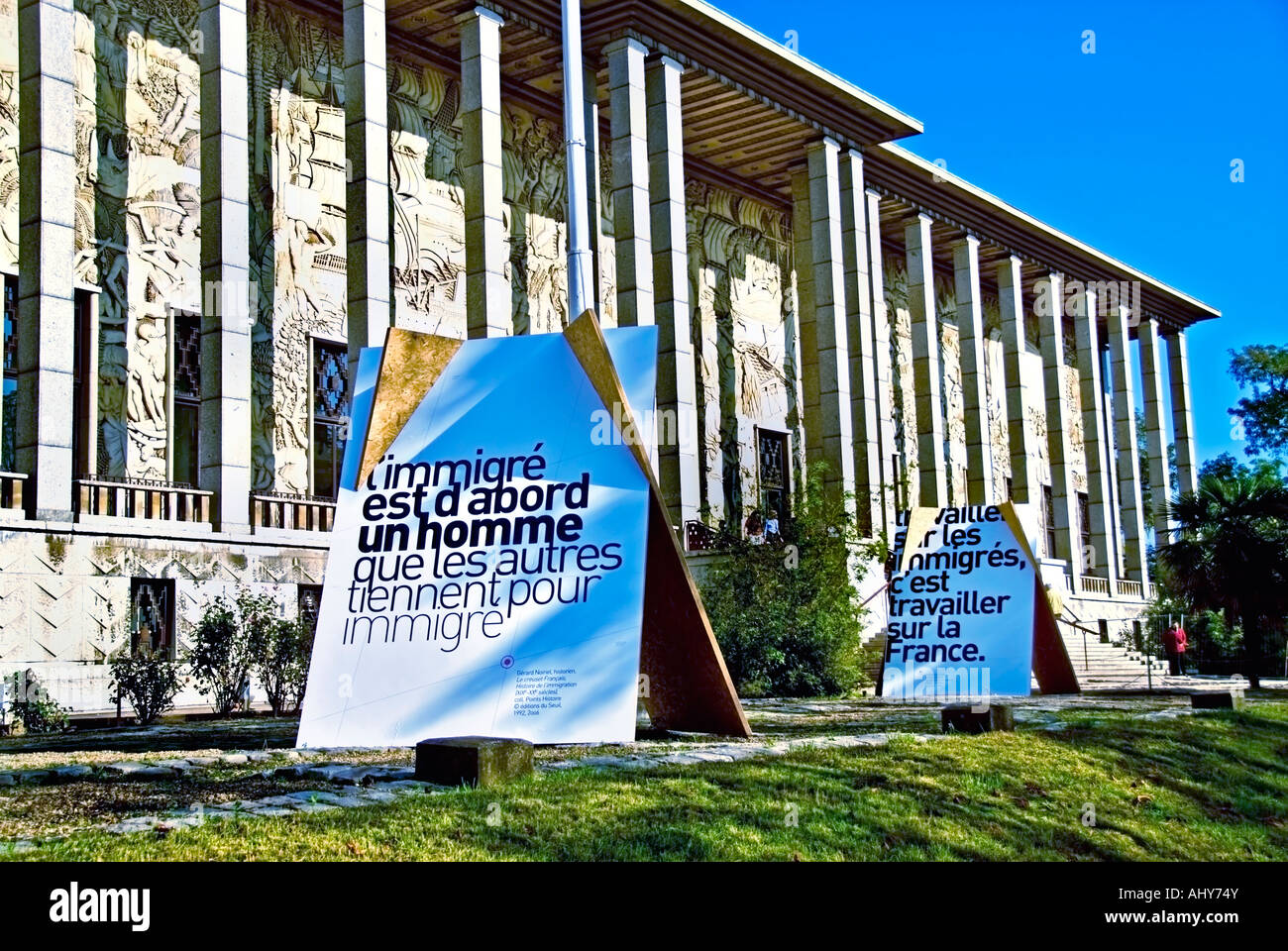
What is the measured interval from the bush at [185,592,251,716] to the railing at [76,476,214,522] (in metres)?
2.37

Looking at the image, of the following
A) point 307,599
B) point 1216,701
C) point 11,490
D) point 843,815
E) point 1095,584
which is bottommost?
point 1216,701

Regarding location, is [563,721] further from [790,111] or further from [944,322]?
[944,322]

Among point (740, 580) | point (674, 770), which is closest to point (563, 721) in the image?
point (674, 770)

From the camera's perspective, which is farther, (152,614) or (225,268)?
(225,268)

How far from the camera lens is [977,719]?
1379cm

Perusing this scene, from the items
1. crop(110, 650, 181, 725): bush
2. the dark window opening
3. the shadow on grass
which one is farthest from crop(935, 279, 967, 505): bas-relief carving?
the shadow on grass

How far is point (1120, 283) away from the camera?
55000 mm

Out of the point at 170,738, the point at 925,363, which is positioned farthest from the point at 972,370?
the point at 170,738

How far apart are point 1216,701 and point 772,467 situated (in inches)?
951

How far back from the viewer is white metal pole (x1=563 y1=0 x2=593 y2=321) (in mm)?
19281

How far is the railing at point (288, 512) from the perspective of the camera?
24.7m

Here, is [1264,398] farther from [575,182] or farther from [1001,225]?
[575,182]

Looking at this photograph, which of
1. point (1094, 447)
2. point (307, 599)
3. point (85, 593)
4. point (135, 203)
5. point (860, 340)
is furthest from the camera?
point (1094, 447)
